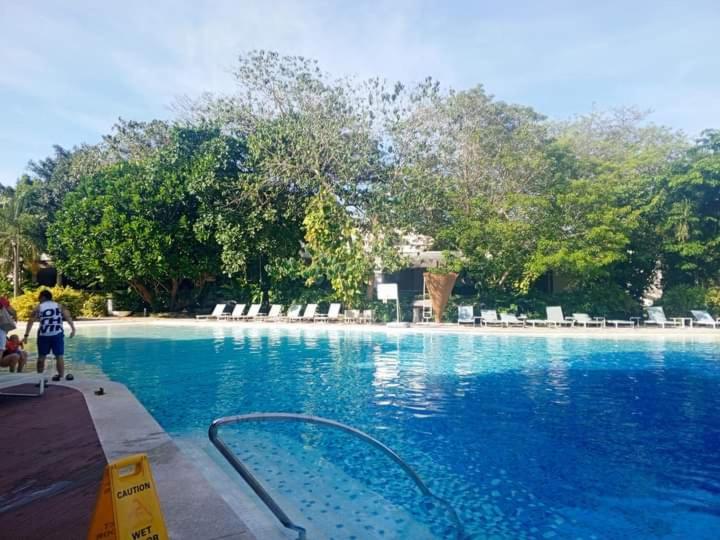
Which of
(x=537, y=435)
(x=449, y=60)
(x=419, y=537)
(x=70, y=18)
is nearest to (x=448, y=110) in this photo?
(x=449, y=60)

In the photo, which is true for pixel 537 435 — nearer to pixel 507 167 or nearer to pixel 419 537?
pixel 419 537

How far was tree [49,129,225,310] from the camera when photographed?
77.7 ft

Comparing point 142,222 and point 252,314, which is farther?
point 142,222

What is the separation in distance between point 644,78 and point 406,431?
2501 centimetres

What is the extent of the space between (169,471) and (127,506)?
82.8 inches

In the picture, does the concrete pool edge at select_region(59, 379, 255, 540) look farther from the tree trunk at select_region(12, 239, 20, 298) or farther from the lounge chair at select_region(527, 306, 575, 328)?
the tree trunk at select_region(12, 239, 20, 298)

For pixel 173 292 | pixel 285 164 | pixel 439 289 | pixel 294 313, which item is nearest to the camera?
pixel 439 289

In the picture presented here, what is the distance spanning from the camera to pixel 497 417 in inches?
277

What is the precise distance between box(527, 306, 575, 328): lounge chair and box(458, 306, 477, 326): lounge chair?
212 centimetres

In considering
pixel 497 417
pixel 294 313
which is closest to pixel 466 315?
pixel 294 313

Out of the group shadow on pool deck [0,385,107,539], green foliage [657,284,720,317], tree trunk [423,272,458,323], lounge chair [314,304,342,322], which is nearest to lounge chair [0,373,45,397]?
shadow on pool deck [0,385,107,539]

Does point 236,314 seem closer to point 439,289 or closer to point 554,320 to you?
point 439,289

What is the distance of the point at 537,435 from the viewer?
6.24 m

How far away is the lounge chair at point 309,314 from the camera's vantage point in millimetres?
22359
